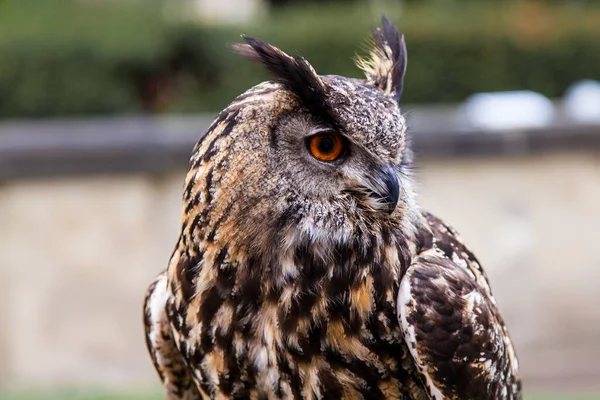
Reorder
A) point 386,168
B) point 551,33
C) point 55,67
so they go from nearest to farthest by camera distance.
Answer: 1. point 386,168
2. point 55,67
3. point 551,33

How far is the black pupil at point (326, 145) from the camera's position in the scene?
112 inches

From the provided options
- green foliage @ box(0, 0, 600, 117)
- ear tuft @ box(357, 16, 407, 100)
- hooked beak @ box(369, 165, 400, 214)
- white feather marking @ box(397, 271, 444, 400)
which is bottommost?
white feather marking @ box(397, 271, 444, 400)

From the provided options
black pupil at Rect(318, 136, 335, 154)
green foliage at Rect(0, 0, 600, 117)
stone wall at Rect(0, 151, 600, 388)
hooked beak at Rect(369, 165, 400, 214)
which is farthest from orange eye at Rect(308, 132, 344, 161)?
green foliage at Rect(0, 0, 600, 117)

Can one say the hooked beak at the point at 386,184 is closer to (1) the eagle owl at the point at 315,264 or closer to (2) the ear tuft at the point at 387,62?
(1) the eagle owl at the point at 315,264

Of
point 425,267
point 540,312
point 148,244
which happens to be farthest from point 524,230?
point 425,267

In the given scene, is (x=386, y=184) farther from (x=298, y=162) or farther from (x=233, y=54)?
(x=233, y=54)

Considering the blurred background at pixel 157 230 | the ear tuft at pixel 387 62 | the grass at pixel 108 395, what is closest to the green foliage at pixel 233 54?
the blurred background at pixel 157 230

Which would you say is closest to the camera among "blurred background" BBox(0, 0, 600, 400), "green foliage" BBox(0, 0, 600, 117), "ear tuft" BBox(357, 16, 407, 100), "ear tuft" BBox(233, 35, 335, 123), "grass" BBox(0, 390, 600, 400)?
A: "ear tuft" BBox(233, 35, 335, 123)

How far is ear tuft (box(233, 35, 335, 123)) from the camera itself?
2.79m

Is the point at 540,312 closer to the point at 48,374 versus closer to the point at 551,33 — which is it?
the point at 48,374

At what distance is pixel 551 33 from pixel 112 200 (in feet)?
24.3

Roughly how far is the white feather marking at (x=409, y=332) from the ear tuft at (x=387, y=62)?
2.14 feet

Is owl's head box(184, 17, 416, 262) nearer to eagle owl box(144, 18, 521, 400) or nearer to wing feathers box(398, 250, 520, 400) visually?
eagle owl box(144, 18, 521, 400)

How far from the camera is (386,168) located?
9.35 feet
